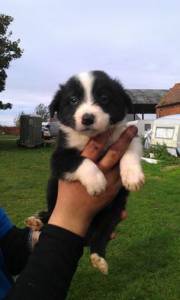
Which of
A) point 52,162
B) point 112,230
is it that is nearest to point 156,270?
point 112,230

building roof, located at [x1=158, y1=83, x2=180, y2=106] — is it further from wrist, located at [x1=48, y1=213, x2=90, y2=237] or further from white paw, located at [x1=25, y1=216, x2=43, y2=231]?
wrist, located at [x1=48, y1=213, x2=90, y2=237]

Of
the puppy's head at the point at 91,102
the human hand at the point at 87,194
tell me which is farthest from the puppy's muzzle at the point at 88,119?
the human hand at the point at 87,194

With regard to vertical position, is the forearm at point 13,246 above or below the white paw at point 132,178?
below

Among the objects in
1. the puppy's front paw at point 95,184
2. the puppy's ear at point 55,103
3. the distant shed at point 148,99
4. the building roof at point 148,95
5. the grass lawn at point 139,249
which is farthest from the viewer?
the building roof at point 148,95

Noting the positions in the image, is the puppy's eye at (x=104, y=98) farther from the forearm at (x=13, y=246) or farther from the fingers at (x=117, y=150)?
the forearm at (x=13, y=246)

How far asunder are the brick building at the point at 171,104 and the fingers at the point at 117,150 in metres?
37.3

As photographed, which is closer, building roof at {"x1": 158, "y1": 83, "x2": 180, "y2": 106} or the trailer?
the trailer

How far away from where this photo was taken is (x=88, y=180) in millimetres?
2920

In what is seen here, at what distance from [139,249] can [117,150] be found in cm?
498

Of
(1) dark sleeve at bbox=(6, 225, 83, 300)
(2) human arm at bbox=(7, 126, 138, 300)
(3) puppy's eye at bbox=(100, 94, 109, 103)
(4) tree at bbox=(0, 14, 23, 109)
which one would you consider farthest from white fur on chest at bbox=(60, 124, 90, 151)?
(4) tree at bbox=(0, 14, 23, 109)

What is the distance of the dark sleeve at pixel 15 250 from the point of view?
3.65 meters

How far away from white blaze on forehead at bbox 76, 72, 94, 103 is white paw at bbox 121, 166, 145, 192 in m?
0.56

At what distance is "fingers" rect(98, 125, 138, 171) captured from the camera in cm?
306

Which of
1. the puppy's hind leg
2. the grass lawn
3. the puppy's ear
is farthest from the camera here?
the grass lawn
